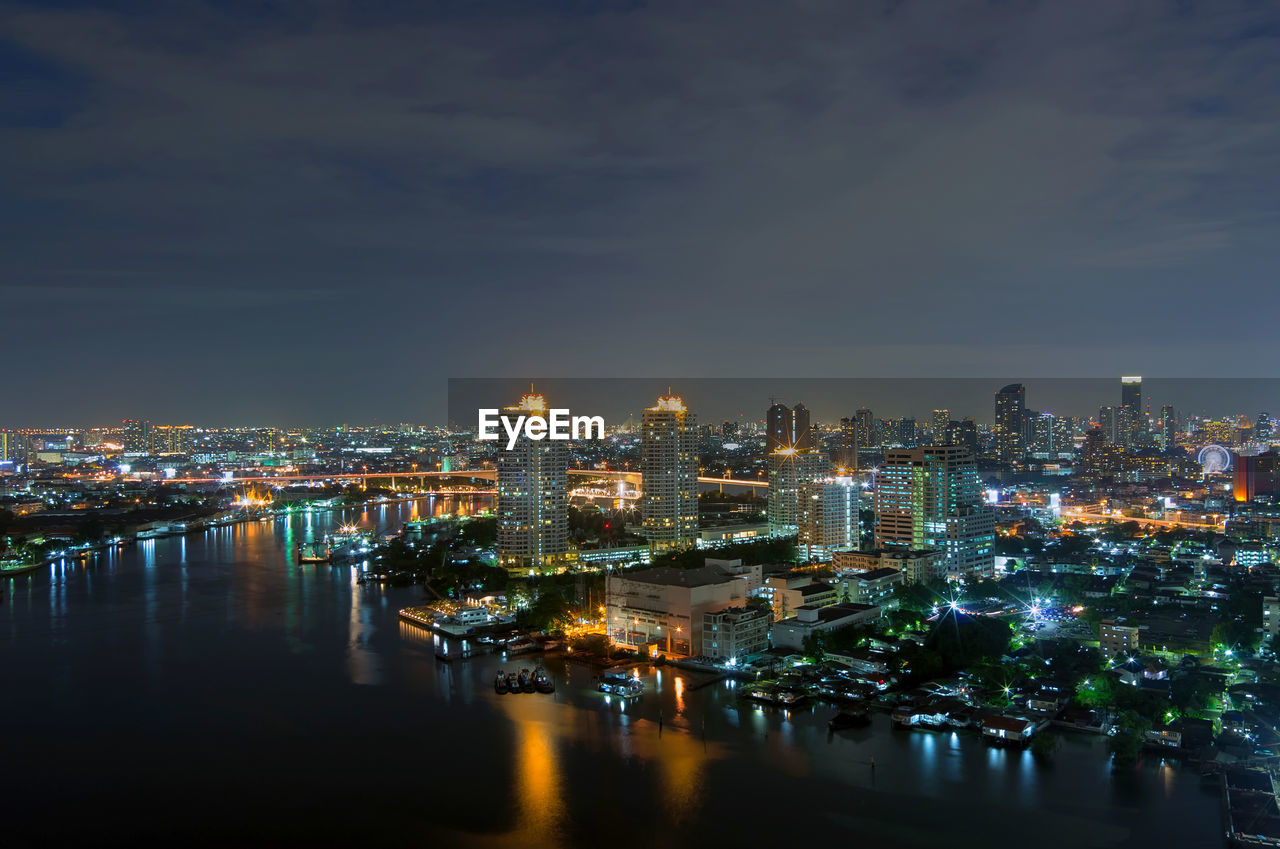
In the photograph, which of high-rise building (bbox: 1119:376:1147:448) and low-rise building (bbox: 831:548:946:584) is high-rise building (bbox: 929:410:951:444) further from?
low-rise building (bbox: 831:548:946:584)

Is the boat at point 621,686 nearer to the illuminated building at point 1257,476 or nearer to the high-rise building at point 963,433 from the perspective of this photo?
the illuminated building at point 1257,476

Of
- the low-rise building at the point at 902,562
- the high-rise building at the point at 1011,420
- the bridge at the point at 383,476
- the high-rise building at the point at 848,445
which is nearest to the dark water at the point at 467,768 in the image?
the low-rise building at the point at 902,562

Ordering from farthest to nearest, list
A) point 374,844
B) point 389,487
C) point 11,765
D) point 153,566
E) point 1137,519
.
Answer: point 389,487
point 1137,519
point 153,566
point 11,765
point 374,844

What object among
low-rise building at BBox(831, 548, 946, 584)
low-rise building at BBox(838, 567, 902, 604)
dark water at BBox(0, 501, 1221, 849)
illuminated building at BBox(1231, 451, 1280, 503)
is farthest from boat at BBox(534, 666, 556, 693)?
illuminated building at BBox(1231, 451, 1280, 503)

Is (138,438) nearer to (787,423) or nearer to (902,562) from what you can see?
(787,423)

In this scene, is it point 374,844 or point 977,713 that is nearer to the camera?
point 374,844

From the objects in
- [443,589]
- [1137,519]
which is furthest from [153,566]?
[1137,519]

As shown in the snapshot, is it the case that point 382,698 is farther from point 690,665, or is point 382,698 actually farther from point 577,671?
point 690,665

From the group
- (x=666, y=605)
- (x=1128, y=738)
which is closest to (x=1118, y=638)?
(x=1128, y=738)
